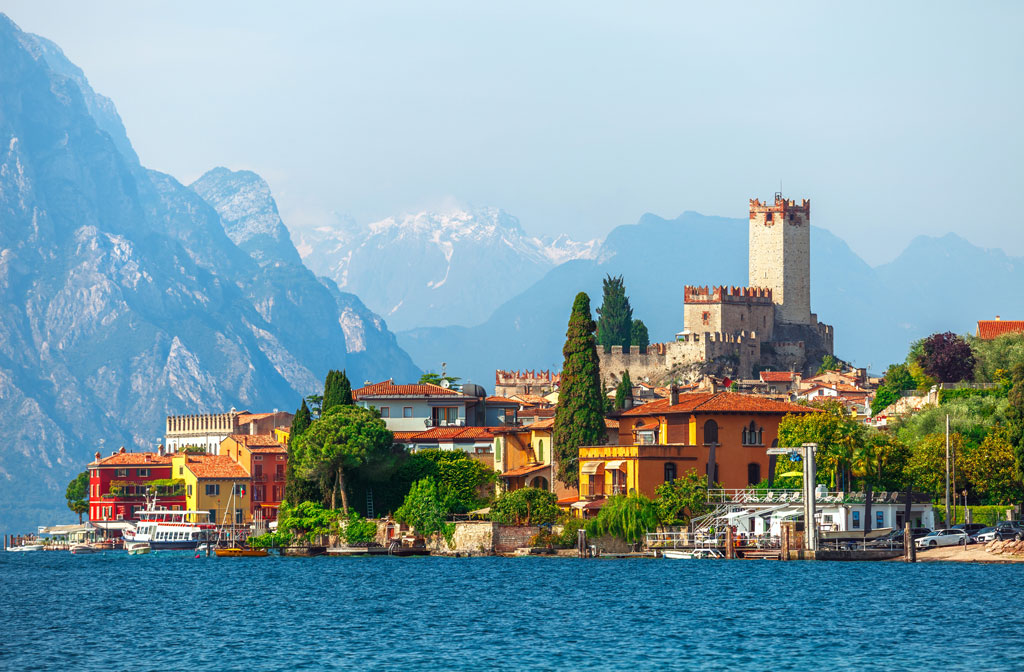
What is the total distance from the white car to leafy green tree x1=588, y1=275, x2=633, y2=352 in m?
88.5

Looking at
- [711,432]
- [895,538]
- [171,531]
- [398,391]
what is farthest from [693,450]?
[171,531]

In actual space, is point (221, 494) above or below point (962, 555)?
above

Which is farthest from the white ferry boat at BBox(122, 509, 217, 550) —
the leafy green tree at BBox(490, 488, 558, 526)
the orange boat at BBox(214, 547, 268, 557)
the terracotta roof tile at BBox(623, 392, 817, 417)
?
the terracotta roof tile at BBox(623, 392, 817, 417)

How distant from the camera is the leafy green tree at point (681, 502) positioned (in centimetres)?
8300

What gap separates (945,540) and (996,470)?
7.24m

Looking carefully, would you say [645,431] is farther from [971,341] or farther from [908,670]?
[908,670]

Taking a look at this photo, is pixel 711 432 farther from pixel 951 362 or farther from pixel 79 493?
pixel 79 493

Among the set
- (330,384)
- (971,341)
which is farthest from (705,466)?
(971,341)

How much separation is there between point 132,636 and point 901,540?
41366 mm

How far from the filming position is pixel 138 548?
12769cm

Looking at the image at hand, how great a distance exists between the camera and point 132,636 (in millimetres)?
52562

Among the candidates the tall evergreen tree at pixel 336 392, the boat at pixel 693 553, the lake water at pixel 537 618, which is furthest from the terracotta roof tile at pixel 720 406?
the tall evergreen tree at pixel 336 392

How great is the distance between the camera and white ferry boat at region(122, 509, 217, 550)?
126 m

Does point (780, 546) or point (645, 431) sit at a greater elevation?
point (645, 431)
